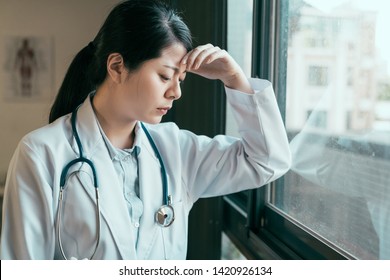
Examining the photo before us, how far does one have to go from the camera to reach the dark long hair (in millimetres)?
962

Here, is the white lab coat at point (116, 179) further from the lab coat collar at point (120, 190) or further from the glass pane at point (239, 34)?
the glass pane at point (239, 34)

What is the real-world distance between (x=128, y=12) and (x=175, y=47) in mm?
123

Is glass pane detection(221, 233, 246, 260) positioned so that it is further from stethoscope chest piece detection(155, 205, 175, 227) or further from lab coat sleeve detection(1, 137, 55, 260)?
lab coat sleeve detection(1, 137, 55, 260)

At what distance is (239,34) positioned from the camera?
1.83 meters

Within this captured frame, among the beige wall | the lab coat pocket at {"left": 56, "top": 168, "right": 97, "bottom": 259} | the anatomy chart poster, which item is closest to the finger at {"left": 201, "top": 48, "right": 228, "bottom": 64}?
the lab coat pocket at {"left": 56, "top": 168, "right": 97, "bottom": 259}

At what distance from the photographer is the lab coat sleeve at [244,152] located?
3.51 ft

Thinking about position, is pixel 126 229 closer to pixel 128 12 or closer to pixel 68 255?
pixel 68 255

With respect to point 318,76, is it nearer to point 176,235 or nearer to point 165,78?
point 165,78

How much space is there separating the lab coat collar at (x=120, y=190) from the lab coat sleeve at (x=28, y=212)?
0.11 m

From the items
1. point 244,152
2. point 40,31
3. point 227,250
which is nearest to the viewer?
point 244,152

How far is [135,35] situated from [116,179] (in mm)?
304

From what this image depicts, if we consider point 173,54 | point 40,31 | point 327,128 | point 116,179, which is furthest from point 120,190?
point 40,31

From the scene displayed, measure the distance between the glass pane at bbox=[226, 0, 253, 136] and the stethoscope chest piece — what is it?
0.82 m
